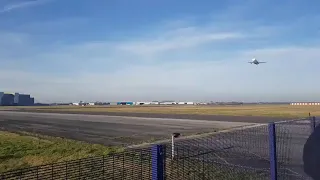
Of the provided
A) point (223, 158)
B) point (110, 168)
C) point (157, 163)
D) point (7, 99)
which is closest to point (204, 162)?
point (223, 158)

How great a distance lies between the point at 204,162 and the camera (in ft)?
24.5

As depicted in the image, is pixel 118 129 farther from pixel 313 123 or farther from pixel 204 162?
pixel 204 162

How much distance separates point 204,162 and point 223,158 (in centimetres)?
109

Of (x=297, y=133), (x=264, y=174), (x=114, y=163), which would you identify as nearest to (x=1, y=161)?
(x=114, y=163)

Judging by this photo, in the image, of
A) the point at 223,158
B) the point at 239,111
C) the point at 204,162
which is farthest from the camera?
the point at 239,111

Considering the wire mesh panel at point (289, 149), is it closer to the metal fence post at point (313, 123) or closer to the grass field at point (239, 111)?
the metal fence post at point (313, 123)

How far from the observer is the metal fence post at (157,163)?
4.66m

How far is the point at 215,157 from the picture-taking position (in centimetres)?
797

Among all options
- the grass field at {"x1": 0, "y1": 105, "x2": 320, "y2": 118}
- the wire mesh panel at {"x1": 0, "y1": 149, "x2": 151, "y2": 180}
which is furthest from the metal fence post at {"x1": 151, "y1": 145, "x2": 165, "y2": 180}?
the grass field at {"x1": 0, "y1": 105, "x2": 320, "y2": 118}

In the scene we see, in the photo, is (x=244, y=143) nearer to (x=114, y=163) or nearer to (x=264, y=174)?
(x=264, y=174)

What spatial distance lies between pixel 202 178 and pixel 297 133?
616 centimetres

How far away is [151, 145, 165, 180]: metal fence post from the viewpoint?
4.66 meters

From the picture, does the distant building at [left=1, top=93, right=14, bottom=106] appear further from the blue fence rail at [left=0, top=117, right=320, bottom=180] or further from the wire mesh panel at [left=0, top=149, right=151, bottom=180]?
the wire mesh panel at [left=0, top=149, right=151, bottom=180]

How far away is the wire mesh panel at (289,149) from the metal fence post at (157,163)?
418 cm
